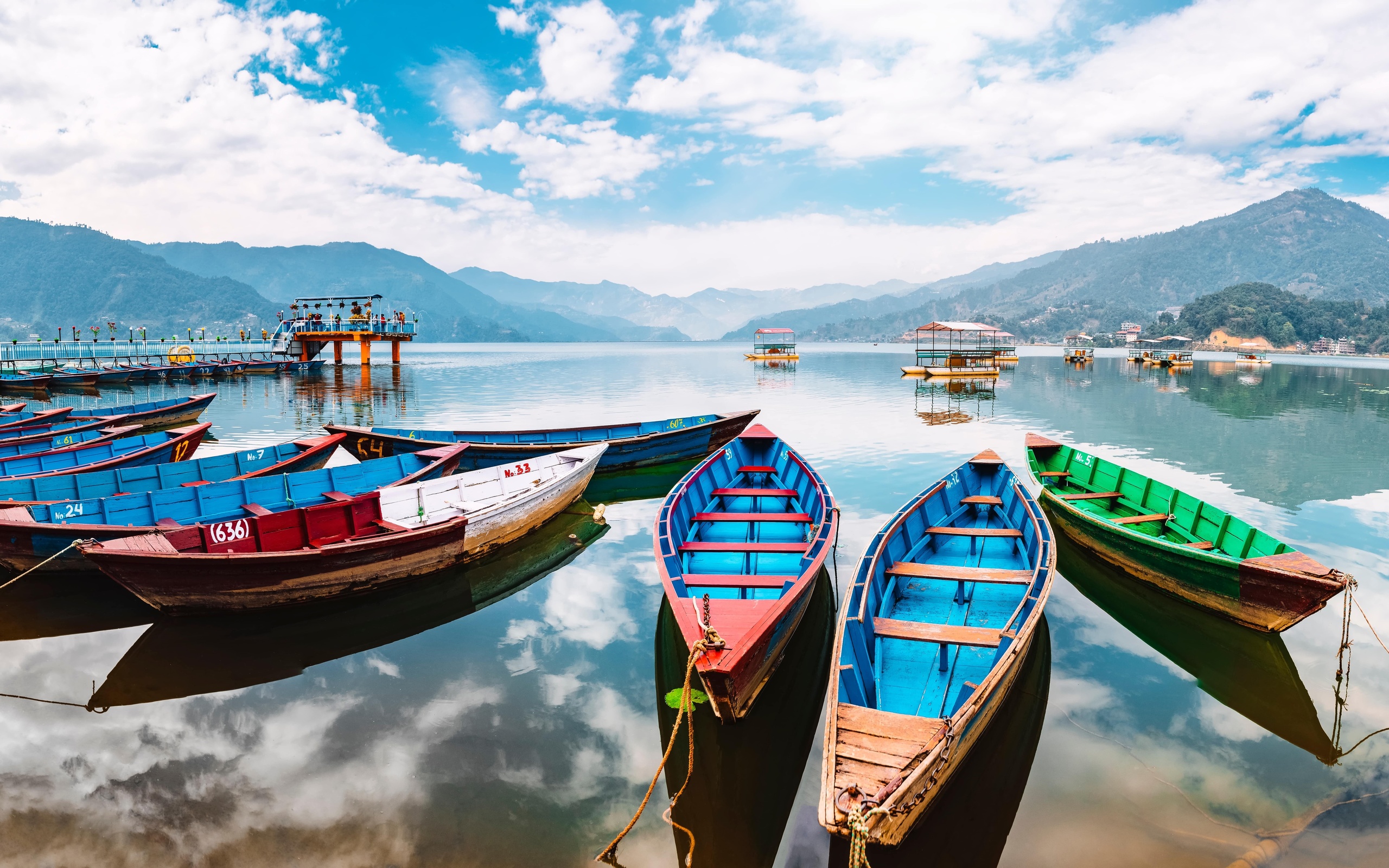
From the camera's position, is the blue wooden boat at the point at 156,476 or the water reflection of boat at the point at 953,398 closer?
the blue wooden boat at the point at 156,476

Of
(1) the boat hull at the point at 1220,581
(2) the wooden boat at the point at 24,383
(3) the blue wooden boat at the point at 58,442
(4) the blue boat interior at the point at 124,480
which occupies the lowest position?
(1) the boat hull at the point at 1220,581

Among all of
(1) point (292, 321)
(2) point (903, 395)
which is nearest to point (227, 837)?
(2) point (903, 395)

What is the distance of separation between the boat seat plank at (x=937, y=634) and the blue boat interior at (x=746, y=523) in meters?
1.25

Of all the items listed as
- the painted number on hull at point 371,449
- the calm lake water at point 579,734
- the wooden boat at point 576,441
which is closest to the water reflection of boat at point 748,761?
the calm lake water at point 579,734

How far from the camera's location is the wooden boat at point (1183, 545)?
8.88 metres

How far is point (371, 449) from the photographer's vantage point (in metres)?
18.7

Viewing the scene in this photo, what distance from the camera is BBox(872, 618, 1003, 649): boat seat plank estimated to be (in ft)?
23.3

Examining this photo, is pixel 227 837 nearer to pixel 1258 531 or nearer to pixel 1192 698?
pixel 1192 698

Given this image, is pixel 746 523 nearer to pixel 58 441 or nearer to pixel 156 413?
pixel 58 441

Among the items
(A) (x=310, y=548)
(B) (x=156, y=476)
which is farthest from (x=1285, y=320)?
(B) (x=156, y=476)

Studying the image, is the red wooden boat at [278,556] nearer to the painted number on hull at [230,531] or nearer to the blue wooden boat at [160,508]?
the painted number on hull at [230,531]

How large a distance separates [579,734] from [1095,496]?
11.5 m

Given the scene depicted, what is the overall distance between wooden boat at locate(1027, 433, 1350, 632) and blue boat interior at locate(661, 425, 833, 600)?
5.40 meters

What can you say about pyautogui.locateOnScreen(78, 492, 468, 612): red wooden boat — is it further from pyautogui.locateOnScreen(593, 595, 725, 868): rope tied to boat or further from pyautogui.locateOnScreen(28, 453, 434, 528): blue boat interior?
pyautogui.locateOnScreen(593, 595, 725, 868): rope tied to boat
